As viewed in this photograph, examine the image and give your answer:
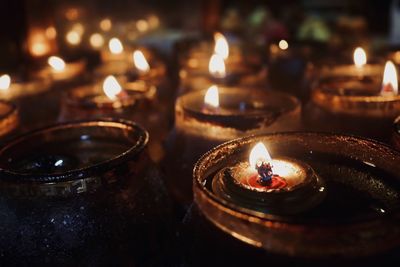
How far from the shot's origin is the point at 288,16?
7793 mm

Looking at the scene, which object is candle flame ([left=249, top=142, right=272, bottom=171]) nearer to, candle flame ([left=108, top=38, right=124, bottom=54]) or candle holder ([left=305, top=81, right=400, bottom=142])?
candle holder ([left=305, top=81, right=400, bottom=142])

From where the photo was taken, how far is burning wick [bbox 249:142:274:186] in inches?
58.6

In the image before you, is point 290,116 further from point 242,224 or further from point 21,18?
point 21,18

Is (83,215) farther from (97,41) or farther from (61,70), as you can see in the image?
(97,41)

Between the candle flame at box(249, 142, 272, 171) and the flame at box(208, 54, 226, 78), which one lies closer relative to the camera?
the candle flame at box(249, 142, 272, 171)

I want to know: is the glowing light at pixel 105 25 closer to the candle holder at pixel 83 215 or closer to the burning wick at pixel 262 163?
the candle holder at pixel 83 215

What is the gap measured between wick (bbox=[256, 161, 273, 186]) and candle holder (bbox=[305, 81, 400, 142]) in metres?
0.76

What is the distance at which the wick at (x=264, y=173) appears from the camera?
4.86 ft

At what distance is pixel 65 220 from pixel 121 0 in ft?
28.2

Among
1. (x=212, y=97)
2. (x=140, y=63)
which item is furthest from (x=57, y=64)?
(x=212, y=97)

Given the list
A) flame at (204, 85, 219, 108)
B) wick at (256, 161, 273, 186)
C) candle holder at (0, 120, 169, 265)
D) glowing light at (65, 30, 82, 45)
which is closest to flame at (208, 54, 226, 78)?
flame at (204, 85, 219, 108)

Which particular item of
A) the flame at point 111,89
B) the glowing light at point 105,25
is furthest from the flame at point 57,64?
the glowing light at point 105,25

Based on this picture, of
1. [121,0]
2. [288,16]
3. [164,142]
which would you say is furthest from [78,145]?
[121,0]

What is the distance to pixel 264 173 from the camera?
4.91ft
